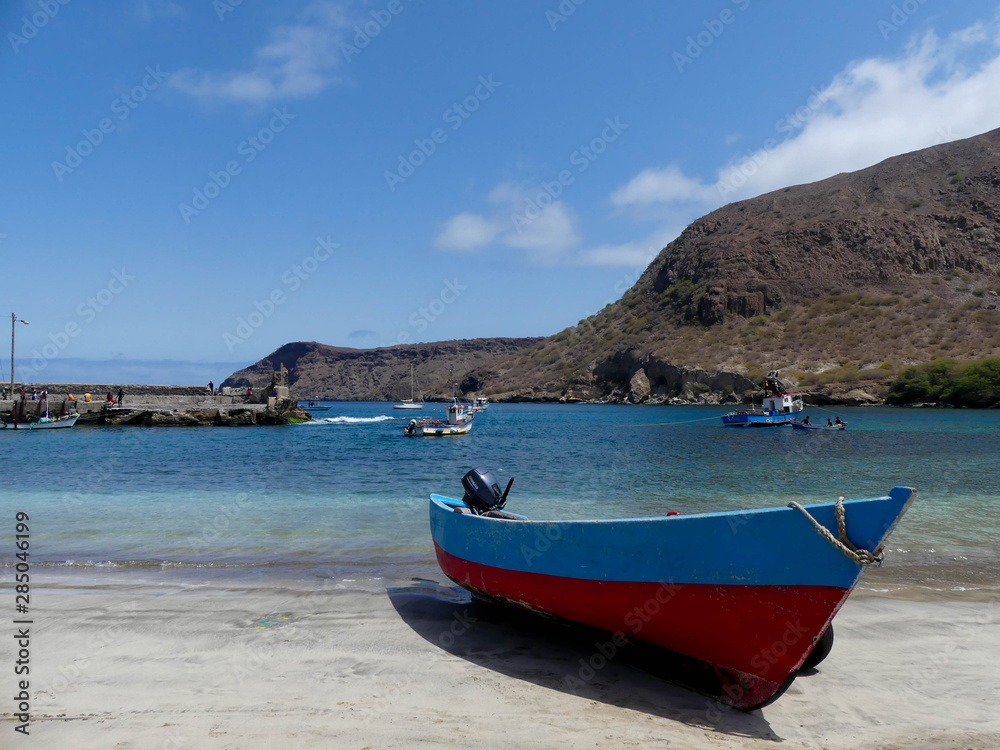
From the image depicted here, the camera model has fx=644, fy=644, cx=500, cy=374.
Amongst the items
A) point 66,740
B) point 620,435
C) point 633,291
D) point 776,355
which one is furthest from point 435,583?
point 633,291

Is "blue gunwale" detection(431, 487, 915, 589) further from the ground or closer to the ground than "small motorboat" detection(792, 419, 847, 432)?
further from the ground

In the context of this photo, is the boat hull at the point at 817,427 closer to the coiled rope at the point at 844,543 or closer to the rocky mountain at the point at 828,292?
the rocky mountain at the point at 828,292

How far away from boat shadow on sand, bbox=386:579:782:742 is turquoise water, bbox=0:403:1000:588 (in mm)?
2486

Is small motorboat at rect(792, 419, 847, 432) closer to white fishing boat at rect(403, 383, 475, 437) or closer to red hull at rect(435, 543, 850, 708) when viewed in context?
white fishing boat at rect(403, 383, 475, 437)

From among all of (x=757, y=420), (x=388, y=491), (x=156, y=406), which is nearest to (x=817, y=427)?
(x=757, y=420)

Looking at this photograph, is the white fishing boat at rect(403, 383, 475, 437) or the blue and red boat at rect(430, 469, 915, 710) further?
the white fishing boat at rect(403, 383, 475, 437)

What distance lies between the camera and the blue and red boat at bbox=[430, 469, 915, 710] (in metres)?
4.42

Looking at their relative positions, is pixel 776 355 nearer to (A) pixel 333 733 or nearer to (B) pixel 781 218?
(B) pixel 781 218

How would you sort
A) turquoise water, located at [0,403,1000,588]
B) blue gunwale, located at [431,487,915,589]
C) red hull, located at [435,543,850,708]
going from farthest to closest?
turquoise water, located at [0,403,1000,588] < red hull, located at [435,543,850,708] < blue gunwale, located at [431,487,915,589]

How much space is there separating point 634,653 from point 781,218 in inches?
5164

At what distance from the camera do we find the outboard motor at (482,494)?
7809 millimetres

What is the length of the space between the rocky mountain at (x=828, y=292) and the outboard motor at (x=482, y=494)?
272 feet

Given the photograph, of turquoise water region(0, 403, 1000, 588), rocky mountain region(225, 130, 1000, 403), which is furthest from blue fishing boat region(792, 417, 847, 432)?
rocky mountain region(225, 130, 1000, 403)

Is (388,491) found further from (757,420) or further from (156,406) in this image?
(156,406)
